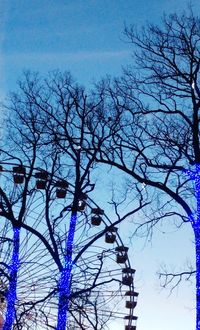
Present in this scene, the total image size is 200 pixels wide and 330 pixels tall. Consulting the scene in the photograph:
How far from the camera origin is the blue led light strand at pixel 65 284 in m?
13.7

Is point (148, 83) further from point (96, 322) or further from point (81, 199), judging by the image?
point (96, 322)

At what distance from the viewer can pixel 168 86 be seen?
15586mm

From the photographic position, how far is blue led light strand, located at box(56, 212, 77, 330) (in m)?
13.7

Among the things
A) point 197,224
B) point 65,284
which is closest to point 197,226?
point 197,224

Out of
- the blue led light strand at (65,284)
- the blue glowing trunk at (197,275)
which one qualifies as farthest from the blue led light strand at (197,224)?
the blue led light strand at (65,284)

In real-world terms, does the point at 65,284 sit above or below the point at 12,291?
above

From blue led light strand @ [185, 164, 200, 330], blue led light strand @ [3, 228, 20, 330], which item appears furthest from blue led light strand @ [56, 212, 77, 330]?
blue led light strand @ [185, 164, 200, 330]

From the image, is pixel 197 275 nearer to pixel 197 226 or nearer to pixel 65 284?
pixel 197 226

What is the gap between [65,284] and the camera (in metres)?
14.0

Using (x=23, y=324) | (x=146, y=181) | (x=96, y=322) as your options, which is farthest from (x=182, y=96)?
(x=23, y=324)

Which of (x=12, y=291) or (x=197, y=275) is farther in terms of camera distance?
(x=197, y=275)

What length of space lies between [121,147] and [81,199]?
1850 mm

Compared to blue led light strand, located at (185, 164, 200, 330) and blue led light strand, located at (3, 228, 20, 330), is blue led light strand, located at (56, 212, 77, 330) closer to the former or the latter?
blue led light strand, located at (3, 228, 20, 330)

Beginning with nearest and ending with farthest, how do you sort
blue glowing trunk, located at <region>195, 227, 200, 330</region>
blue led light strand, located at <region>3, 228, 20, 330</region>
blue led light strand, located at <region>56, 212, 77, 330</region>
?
blue led light strand, located at <region>3, 228, 20, 330</region> → blue glowing trunk, located at <region>195, 227, 200, 330</region> → blue led light strand, located at <region>56, 212, 77, 330</region>
